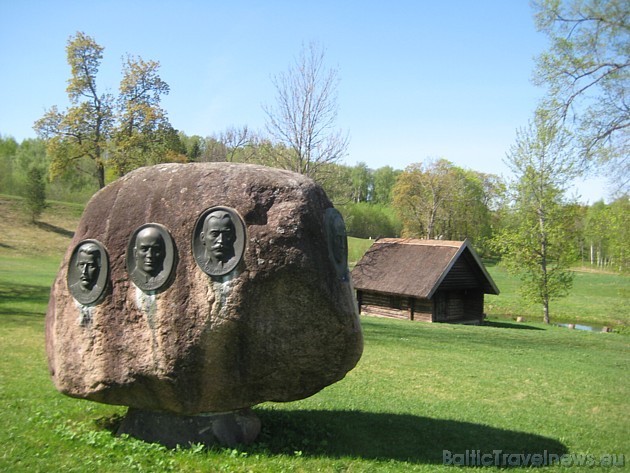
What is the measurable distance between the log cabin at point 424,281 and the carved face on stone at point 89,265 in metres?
20.1

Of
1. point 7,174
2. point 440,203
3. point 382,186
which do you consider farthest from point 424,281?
point 382,186

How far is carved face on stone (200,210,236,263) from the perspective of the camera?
575 centimetres

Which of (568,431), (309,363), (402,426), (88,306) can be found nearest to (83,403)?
(88,306)

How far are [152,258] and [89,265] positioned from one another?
0.89m

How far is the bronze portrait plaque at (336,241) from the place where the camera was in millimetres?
6227

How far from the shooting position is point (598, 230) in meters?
25.0

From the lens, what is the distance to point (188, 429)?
20.7 ft

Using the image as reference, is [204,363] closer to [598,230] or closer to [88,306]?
[88,306]

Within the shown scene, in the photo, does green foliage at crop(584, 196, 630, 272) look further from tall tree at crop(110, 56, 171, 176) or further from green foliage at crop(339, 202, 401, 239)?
green foliage at crop(339, 202, 401, 239)

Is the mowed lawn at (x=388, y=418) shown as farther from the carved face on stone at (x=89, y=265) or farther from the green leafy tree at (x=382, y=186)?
the green leafy tree at (x=382, y=186)

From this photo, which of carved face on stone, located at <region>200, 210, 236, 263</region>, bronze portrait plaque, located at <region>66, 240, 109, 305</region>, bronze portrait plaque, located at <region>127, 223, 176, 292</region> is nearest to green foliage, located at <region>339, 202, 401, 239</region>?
bronze portrait plaque, located at <region>66, 240, 109, 305</region>

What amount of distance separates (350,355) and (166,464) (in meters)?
2.35

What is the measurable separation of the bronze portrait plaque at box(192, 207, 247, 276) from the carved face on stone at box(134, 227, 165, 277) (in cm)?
42

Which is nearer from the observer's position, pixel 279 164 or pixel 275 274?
pixel 275 274
